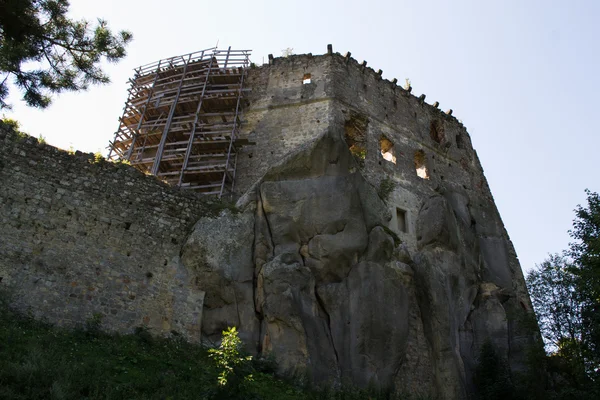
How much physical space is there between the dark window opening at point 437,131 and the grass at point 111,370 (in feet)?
46.5

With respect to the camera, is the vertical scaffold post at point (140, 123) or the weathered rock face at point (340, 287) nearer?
the weathered rock face at point (340, 287)

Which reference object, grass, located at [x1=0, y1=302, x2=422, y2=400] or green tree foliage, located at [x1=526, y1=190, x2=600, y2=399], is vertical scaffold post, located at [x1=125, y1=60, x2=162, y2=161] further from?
green tree foliage, located at [x1=526, y1=190, x2=600, y2=399]

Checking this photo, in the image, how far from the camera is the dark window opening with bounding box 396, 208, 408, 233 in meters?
19.2

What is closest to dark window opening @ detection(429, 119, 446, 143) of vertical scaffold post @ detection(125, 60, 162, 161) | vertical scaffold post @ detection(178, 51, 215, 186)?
vertical scaffold post @ detection(178, 51, 215, 186)

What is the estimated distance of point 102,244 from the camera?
1282cm

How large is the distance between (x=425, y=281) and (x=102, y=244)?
9087 mm

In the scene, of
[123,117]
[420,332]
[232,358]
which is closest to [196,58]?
[123,117]

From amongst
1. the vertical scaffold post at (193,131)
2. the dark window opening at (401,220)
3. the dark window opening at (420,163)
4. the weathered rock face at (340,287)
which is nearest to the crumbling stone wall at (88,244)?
the weathered rock face at (340,287)

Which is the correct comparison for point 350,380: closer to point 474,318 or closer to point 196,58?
point 474,318

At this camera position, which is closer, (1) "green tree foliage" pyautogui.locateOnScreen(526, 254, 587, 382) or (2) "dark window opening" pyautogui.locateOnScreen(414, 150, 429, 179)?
(1) "green tree foliage" pyautogui.locateOnScreen(526, 254, 587, 382)

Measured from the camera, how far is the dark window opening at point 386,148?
21.5 metres

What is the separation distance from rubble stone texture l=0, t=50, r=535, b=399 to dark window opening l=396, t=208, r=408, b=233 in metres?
0.05

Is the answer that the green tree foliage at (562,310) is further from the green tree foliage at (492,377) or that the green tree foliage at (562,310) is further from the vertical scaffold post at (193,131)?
the vertical scaffold post at (193,131)

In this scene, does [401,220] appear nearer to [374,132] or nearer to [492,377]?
[374,132]
